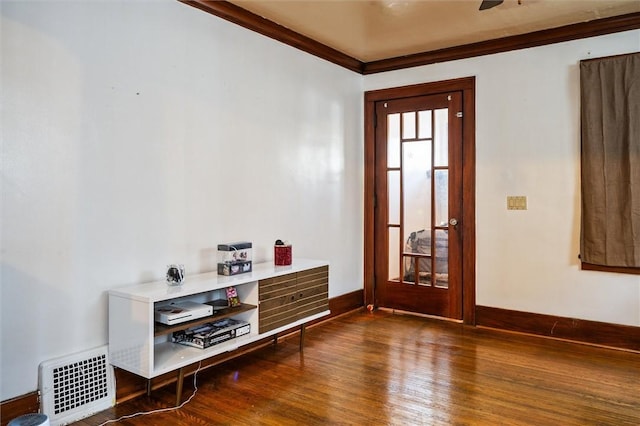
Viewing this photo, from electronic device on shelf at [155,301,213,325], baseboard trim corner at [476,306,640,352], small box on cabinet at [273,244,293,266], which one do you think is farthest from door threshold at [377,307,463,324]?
electronic device on shelf at [155,301,213,325]

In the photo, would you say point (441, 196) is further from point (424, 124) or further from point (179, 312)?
point (179, 312)

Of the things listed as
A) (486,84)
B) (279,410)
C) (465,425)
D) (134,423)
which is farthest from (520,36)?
(134,423)

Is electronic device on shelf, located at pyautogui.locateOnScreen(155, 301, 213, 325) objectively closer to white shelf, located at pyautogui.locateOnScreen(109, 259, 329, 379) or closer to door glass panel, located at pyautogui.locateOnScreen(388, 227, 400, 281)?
white shelf, located at pyautogui.locateOnScreen(109, 259, 329, 379)

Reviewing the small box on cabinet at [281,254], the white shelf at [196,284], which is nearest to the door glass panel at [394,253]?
the white shelf at [196,284]

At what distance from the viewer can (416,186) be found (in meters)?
4.54

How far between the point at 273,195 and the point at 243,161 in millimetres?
423

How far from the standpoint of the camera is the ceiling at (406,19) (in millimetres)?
3244

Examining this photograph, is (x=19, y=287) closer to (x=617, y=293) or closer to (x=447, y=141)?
(x=447, y=141)

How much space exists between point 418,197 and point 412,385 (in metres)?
2.14

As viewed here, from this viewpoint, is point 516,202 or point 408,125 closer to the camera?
point 516,202

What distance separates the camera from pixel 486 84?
163 inches

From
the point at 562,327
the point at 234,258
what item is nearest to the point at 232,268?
the point at 234,258

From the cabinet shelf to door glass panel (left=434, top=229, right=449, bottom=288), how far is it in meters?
2.14

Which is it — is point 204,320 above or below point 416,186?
below
